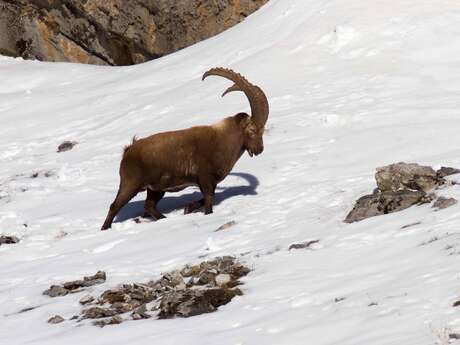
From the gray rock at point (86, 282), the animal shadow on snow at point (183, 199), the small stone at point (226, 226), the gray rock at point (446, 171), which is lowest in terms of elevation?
the animal shadow on snow at point (183, 199)

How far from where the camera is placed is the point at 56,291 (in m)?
11.2

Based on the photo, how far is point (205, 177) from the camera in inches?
595

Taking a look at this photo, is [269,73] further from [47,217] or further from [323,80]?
[47,217]

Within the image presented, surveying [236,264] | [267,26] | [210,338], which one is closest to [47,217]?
[236,264]

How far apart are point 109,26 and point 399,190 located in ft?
65.6

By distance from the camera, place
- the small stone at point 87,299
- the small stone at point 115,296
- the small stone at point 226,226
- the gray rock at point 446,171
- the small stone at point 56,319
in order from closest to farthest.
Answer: the small stone at point 56,319
the small stone at point 115,296
the small stone at point 87,299
the gray rock at point 446,171
the small stone at point 226,226

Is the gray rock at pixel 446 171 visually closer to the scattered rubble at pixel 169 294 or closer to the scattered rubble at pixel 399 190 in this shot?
the scattered rubble at pixel 399 190

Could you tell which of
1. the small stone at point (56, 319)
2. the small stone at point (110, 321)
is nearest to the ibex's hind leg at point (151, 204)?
the small stone at point (56, 319)

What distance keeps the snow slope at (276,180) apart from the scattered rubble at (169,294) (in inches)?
8.5

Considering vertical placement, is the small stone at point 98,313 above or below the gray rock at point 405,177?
below

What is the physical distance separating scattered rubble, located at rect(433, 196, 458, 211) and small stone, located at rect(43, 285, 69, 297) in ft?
14.7

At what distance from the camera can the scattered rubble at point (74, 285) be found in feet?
36.7

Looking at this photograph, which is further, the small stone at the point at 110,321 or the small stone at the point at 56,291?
the small stone at the point at 56,291

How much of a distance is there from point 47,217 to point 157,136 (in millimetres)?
2375
